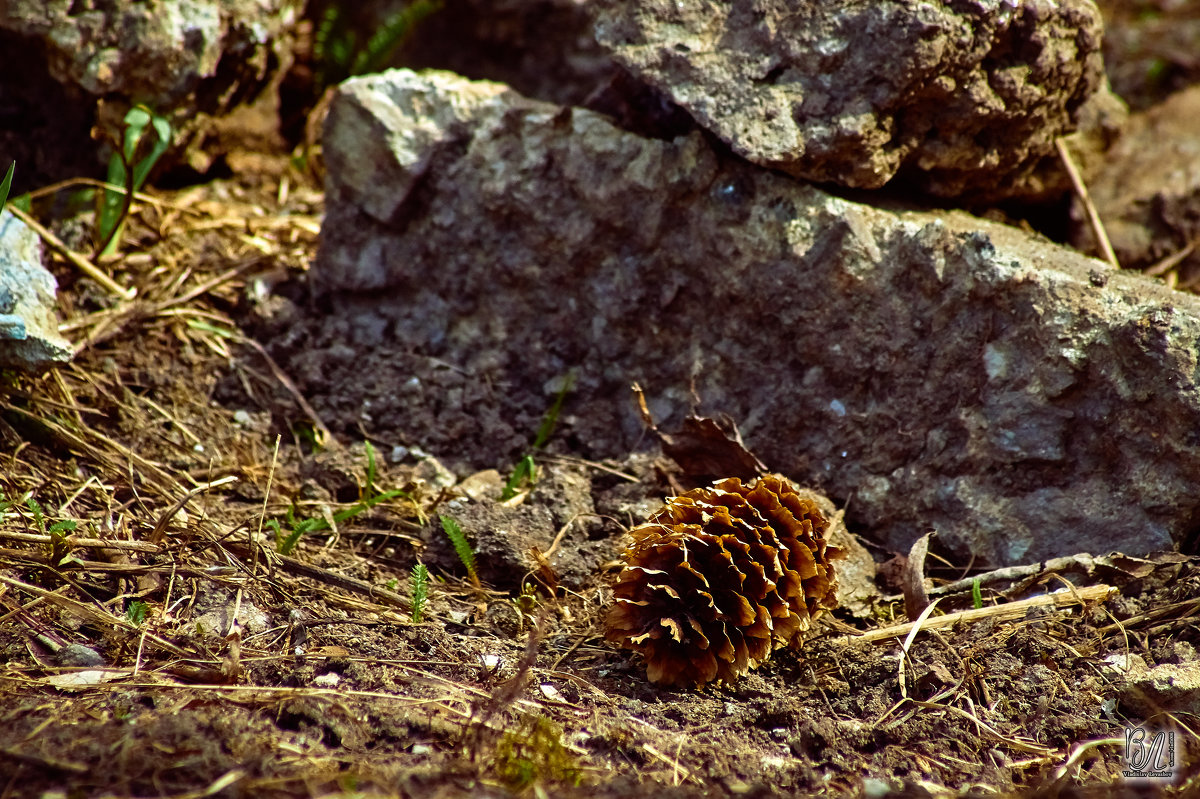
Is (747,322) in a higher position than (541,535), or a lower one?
higher

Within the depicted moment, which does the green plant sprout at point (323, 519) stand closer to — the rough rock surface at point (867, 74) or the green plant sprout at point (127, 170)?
the green plant sprout at point (127, 170)

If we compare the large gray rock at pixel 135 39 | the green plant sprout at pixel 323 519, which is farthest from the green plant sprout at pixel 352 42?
the green plant sprout at pixel 323 519

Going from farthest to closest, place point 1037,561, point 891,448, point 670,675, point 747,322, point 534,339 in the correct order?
point 534,339, point 747,322, point 891,448, point 1037,561, point 670,675

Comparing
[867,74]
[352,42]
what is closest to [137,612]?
[867,74]

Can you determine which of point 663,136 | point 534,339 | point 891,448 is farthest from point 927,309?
point 534,339

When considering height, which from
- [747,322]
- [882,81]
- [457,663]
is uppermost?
[882,81]

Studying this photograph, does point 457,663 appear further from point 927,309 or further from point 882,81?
point 882,81
